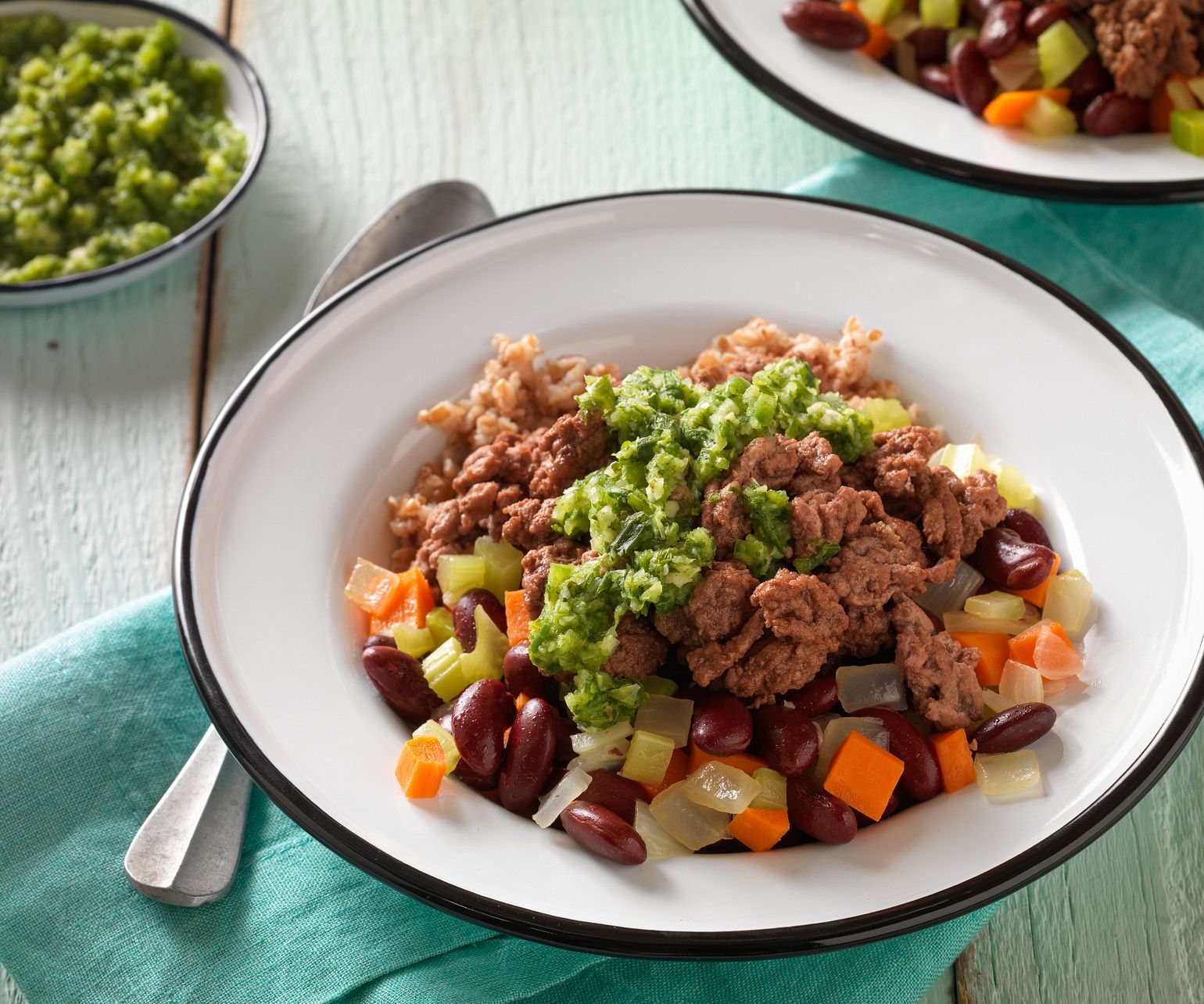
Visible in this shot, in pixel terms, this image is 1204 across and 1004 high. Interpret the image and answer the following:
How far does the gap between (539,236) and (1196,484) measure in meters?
2.08

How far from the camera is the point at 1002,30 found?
4.51m

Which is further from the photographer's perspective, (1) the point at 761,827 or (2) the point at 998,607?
(2) the point at 998,607

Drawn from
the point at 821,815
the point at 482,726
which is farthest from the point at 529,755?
the point at 821,815

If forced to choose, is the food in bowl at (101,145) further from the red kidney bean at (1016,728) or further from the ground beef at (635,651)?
the red kidney bean at (1016,728)

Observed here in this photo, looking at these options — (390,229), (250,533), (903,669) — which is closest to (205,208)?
(390,229)

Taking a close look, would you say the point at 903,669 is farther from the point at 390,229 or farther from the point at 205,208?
the point at 205,208

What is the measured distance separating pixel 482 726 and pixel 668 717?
1.53 feet

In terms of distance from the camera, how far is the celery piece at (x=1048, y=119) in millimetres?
4457

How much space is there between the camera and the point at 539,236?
3986mm

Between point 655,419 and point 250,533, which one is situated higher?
point 655,419

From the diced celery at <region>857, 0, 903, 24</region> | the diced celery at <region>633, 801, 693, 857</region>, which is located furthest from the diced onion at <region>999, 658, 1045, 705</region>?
the diced celery at <region>857, 0, 903, 24</region>

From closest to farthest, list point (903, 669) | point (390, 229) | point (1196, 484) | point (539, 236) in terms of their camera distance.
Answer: point (903, 669), point (1196, 484), point (539, 236), point (390, 229)

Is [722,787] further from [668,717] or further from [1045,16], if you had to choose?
[1045,16]

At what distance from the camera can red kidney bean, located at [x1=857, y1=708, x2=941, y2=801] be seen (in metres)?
2.94
